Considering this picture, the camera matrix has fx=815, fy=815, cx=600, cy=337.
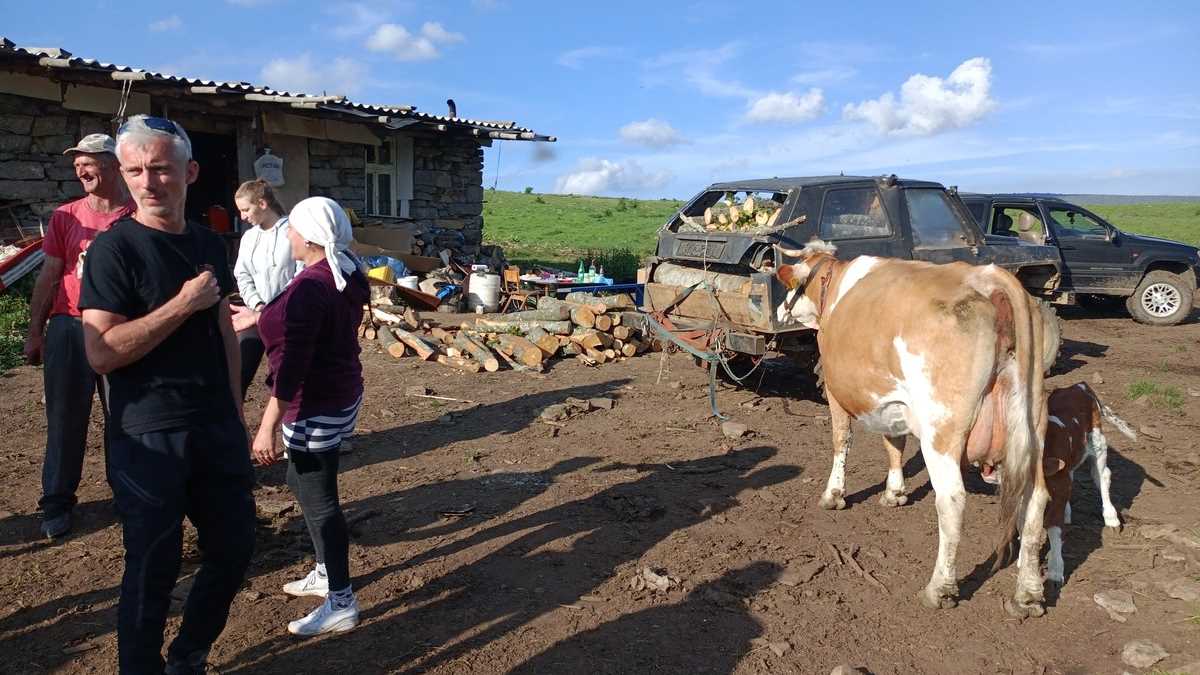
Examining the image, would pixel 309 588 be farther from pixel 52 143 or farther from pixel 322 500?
pixel 52 143

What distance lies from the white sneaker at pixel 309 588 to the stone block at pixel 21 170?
9321 mm

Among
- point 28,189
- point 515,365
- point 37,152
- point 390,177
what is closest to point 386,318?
point 515,365

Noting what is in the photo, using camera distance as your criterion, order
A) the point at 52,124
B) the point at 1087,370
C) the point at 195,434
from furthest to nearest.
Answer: the point at 52,124
the point at 1087,370
the point at 195,434

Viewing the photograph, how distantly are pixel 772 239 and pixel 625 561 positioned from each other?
360 centimetres

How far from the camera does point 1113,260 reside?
12359 mm

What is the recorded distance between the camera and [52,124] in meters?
10.4

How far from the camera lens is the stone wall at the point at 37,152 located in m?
10.1

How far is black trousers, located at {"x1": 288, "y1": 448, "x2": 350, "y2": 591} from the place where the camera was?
3240mm

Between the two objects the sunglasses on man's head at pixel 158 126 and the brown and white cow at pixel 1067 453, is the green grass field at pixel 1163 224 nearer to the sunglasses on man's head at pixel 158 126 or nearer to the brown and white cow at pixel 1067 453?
the brown and white cow at pixel 1067 453

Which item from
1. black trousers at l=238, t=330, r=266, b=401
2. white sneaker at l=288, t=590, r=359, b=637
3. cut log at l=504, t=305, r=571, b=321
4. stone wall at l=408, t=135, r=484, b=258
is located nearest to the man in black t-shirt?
white sneaker at l=288, t=590, r=359, b=637

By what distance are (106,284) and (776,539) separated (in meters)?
3.51

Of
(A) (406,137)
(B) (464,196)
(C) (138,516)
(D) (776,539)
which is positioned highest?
(A) (406,137)

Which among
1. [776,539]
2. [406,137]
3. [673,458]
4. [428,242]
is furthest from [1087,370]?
[406,137]

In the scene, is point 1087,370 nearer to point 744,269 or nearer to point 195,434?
point 744,269
